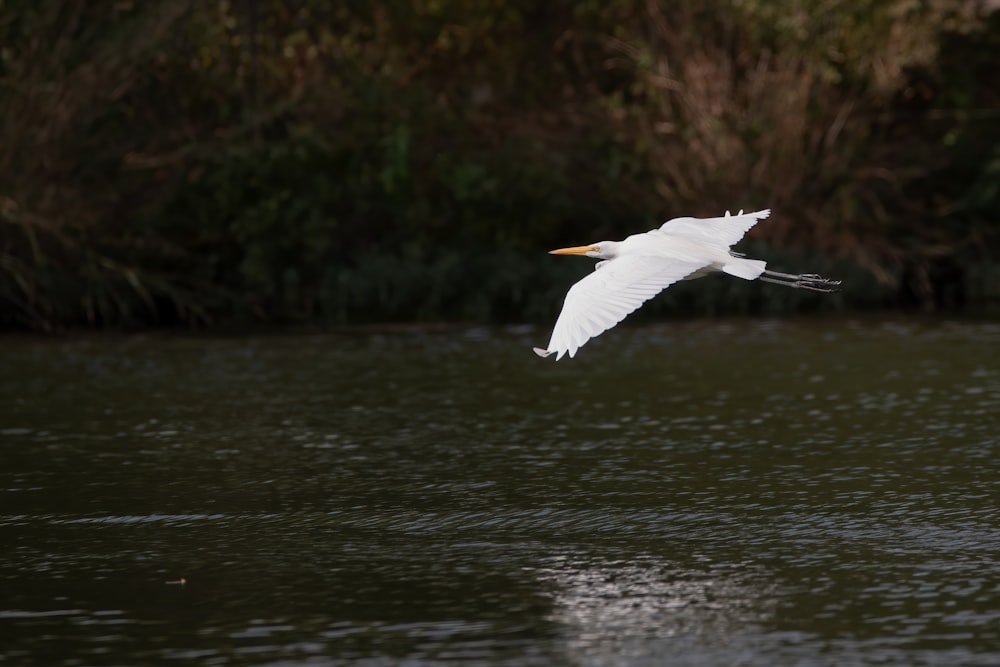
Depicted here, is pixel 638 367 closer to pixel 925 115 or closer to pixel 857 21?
pixel 857 21

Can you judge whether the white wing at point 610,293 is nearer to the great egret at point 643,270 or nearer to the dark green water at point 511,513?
the great egret at point 643,270

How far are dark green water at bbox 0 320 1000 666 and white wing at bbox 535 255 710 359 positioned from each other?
1.17m

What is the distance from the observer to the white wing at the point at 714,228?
12.6 meters

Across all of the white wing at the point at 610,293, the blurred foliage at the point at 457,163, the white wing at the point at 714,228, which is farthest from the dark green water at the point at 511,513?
the blurred foliage at the point at 457,163

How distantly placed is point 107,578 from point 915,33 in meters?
20.5

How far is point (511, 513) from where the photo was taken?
11109 mm

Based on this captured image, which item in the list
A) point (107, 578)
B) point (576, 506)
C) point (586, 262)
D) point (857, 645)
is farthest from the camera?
point (586, 262)

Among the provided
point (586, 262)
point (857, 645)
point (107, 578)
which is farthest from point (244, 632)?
point (586, 262)

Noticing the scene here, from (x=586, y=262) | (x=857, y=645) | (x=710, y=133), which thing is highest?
(x=710, y=133)

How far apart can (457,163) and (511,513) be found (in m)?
17.6

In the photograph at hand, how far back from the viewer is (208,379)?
1917 centimetres

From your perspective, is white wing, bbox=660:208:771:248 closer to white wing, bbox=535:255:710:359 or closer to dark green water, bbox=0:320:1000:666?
white wing, bbox=535:255:710:359

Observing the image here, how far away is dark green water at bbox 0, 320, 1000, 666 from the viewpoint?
26.8 feet

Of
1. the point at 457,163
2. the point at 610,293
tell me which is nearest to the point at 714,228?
the point at 610,293
